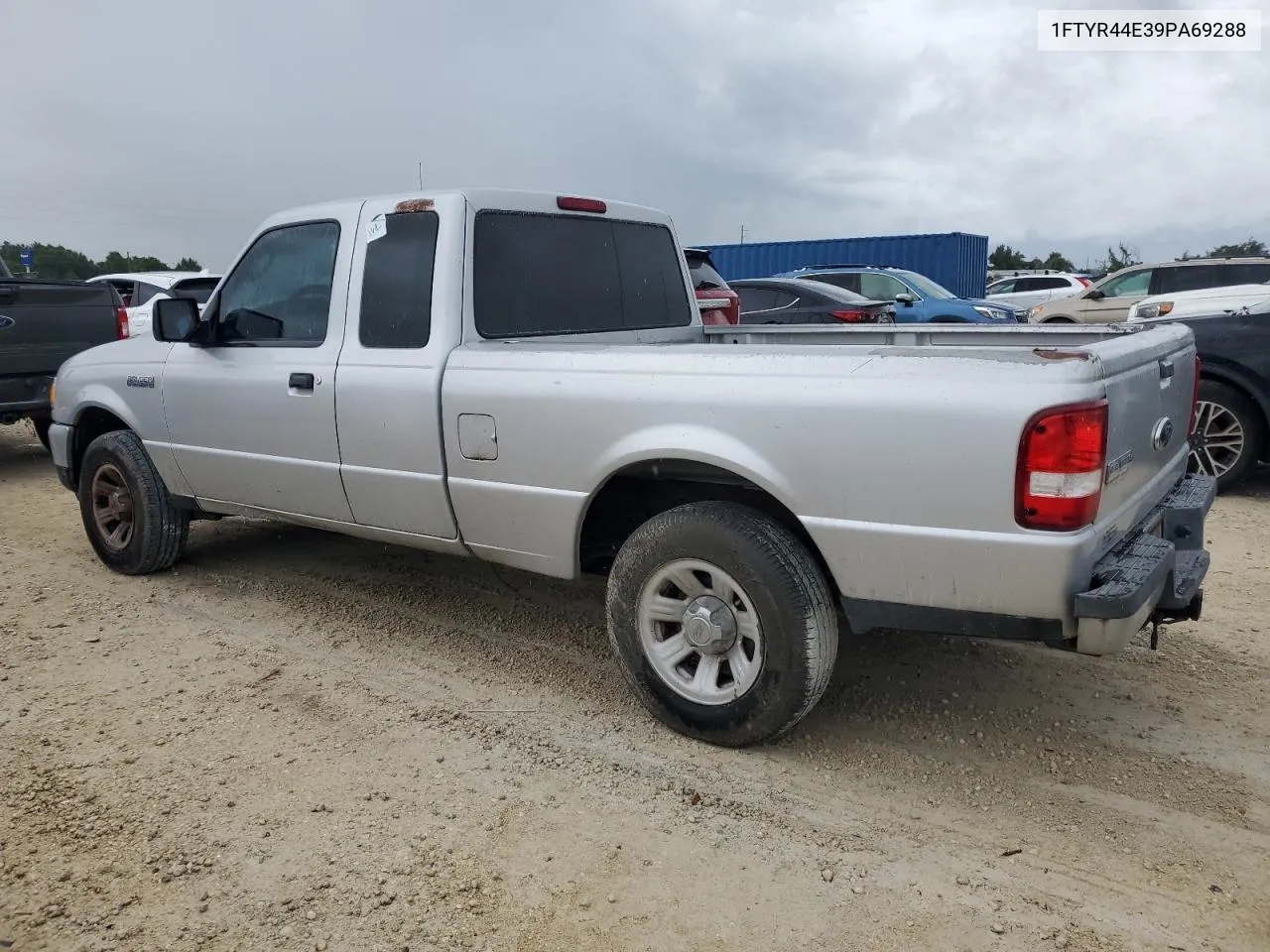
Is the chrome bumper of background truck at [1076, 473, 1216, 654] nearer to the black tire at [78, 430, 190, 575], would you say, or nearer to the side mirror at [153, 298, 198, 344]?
the side mirror at [153, 298, 198, 344]

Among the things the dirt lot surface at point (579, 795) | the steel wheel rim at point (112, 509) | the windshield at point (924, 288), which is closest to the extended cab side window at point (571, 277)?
the dirt lot surface at point (579, 795)

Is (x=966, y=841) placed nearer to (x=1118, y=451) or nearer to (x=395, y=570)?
(x=1118, y=451)

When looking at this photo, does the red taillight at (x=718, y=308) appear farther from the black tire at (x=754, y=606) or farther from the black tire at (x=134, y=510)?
the black tire at (x=754, y=606)

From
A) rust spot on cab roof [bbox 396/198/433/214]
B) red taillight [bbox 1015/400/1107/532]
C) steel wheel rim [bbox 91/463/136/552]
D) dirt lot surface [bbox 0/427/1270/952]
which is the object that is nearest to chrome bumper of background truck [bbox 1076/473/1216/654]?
red taillight [bbox 1015/400/1107/532]

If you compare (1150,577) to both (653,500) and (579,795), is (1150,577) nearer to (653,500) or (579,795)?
(653,500)

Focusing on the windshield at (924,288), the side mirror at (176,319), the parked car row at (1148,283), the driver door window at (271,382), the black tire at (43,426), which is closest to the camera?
the driver door window at (271,382)

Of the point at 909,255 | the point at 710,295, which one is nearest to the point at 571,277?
the point at 710,295

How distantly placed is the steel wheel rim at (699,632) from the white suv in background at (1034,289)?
19642 millimetres

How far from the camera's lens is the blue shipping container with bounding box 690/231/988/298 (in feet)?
73.8

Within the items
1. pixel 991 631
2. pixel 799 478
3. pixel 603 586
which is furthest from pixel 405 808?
pixel 603 586

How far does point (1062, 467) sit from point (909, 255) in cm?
2180

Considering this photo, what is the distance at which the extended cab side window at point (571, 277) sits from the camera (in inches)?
150

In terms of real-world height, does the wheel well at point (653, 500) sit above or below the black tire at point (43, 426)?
above

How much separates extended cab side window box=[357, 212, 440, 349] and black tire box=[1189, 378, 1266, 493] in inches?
206
